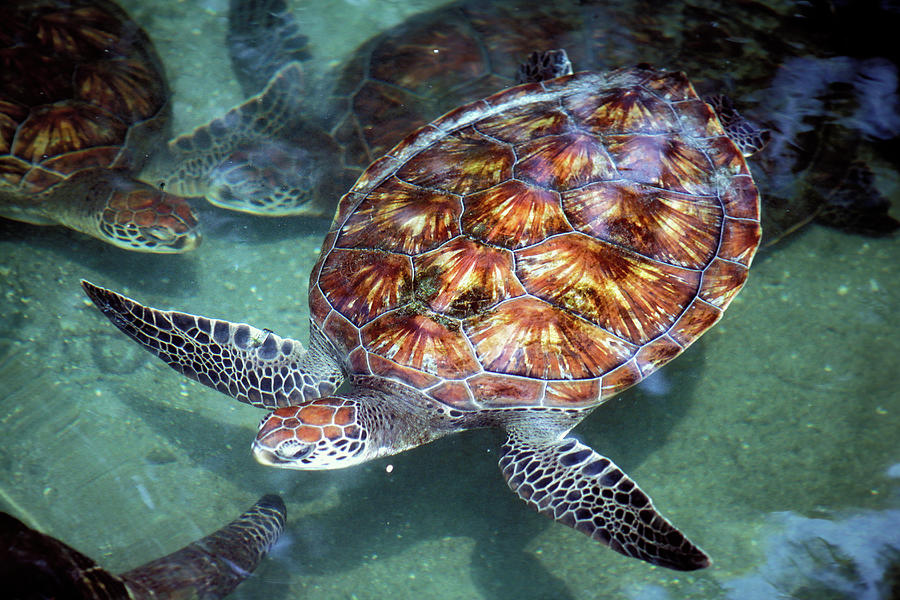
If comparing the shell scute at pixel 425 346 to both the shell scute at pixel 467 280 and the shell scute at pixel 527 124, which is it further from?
the shell scute at pixel 527 124

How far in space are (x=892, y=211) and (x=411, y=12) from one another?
13.3 ft

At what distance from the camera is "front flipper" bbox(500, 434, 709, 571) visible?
2387 millimetres

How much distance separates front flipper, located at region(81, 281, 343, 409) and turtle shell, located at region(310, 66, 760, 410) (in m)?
0.32

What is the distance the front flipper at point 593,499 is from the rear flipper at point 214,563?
4.43 feet

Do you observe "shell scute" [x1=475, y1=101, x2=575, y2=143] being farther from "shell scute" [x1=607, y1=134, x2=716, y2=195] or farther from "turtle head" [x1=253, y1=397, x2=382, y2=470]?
"turtle head" [x1=253, y1=397, x2=382, y2=470]

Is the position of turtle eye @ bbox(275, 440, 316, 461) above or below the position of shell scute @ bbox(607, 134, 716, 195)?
below

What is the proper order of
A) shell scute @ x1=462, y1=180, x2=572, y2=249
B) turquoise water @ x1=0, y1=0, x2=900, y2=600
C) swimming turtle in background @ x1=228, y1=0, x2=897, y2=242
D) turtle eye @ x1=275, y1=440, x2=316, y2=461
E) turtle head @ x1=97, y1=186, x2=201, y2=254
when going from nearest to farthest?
1. turtle eye @ x1=275, y1=440, x2=316, y2=461
2. shell scute @ x1=462, y1=180, x2=572, y2=249
3. turquoise water @ x1=0, y1=0, x2=900, y2=600
4. swimming turtle in background @ x1=228, y1=0, x2=897, y2=242
5. turtle head @ x1=97, y1=186, x2=201, y2=254

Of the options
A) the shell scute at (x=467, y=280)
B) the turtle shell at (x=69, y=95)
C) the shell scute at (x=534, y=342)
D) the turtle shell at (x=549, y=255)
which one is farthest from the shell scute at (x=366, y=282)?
the turtle shell at (x=69, y=95)

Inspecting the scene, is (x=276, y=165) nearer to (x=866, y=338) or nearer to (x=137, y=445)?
(x=137, y=445)

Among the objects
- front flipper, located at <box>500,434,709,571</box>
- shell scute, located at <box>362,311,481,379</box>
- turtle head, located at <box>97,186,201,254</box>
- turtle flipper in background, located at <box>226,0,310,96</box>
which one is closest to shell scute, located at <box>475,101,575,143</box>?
shell scute, located at <box>362,311,481,379</box>

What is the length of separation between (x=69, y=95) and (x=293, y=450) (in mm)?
3411

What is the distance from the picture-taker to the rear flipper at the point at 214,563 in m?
2.76

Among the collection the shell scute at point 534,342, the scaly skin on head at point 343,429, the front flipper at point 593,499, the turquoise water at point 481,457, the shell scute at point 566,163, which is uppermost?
the shell scute at point 566,163

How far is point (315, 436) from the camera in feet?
8.45
